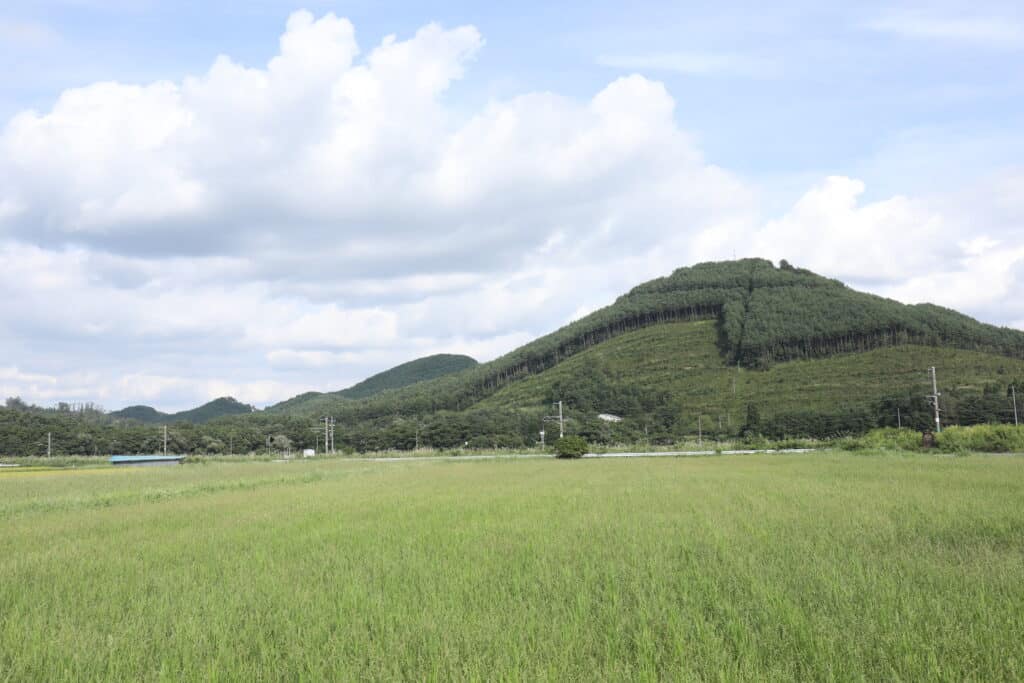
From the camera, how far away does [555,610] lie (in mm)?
6312

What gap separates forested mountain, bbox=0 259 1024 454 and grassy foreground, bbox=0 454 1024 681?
206ft

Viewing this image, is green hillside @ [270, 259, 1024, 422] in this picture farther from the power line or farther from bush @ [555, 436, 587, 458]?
bush @ [555, 436, 587, 458]

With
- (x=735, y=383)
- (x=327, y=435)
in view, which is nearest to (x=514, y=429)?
(x=327, y=435)

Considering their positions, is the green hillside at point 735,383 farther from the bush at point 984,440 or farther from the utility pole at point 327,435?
the bush at point 984,440

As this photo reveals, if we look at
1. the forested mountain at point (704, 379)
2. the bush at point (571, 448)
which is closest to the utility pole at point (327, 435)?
the forested mountain at point (704, 379)

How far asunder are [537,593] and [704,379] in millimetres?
111244

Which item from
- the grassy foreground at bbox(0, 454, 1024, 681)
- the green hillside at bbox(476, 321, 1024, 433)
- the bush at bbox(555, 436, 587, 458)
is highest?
the green hillside at bbox(476, 321, 1024, 433)

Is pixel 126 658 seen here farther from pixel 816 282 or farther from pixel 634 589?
pixel 816 282

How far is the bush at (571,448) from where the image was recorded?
46.8m

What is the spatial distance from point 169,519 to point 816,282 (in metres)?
165

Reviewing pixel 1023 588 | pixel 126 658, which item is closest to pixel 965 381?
pixel 1023 588

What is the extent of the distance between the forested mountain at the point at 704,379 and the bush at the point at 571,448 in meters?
26.8

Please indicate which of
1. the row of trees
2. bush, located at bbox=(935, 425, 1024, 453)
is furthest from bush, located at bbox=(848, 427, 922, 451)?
the row of trees

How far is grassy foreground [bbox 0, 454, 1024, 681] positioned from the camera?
505 cm
